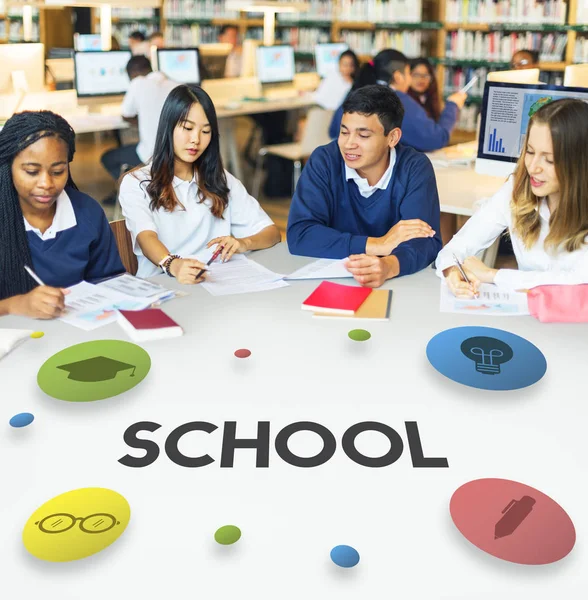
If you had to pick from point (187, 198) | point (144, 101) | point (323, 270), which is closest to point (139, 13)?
point (144, 101)

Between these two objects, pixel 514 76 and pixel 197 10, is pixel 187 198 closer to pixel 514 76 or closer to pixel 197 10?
pixel 514 76

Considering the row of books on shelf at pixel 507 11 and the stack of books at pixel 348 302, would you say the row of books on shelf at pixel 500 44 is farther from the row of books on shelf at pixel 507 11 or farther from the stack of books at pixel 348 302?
the stack of books at pixel 348 302

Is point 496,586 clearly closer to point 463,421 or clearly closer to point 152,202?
point 463,421

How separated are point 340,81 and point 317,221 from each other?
3.76 meters

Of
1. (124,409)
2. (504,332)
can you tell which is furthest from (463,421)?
(124,409)

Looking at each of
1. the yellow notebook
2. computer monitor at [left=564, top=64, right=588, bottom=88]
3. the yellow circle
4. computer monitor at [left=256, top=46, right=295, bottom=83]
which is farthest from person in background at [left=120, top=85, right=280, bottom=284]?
computer monitor at [left=256, top=46, right=295, bottom=83]

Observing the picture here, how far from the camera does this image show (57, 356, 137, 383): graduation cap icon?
4.17 ft

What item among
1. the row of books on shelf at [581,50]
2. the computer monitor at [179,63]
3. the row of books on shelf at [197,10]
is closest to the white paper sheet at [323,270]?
the computer monitor at [179,63]

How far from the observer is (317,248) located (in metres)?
2.01

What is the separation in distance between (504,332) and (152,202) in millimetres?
1097

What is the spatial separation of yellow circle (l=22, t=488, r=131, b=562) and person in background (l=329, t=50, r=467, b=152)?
2.81 meters

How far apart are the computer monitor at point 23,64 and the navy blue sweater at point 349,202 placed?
10.8 ft

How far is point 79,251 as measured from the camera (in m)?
1.81

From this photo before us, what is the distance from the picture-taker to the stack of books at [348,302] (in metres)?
1.57
